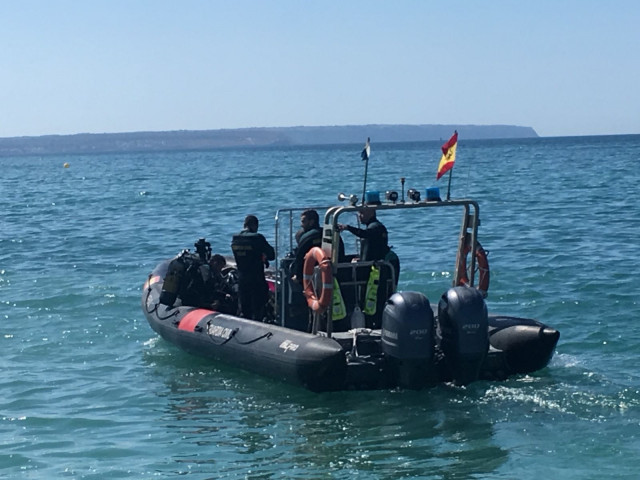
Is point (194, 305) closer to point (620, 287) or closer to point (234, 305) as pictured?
point (234, 305)

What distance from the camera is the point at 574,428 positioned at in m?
9.06

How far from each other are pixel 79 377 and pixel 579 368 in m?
5.44

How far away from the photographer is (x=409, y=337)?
9805 mm

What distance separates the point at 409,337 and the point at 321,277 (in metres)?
1.09

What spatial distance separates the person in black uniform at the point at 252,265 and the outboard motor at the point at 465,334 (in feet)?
Result: 7.80

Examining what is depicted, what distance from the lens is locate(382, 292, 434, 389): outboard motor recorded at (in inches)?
386

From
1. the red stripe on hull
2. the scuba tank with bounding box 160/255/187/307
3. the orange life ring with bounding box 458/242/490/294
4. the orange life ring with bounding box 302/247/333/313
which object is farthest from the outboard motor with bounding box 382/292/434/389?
the scuba tank with bounding box 160/255/187/307

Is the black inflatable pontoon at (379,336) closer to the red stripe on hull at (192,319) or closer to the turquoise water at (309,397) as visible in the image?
the red stripe on hull at (192,319)

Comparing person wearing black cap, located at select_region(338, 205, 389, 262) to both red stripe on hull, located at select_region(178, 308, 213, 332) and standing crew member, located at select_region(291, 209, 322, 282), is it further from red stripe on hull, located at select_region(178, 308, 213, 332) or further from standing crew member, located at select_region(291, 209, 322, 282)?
red stripe on hull, located at select_region(178, 308, 213, 332)

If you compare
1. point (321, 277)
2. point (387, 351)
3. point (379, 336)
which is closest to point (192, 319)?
point (321, 277)

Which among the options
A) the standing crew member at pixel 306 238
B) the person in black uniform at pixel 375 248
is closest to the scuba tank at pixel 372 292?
the person in black uniform at pixel 375 248

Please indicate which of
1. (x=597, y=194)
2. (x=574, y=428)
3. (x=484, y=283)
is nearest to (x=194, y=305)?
(x=484, y=283)

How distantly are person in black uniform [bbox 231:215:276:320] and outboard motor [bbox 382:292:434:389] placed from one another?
2.11m

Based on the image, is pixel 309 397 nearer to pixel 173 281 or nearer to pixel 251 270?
pixel 251 270
